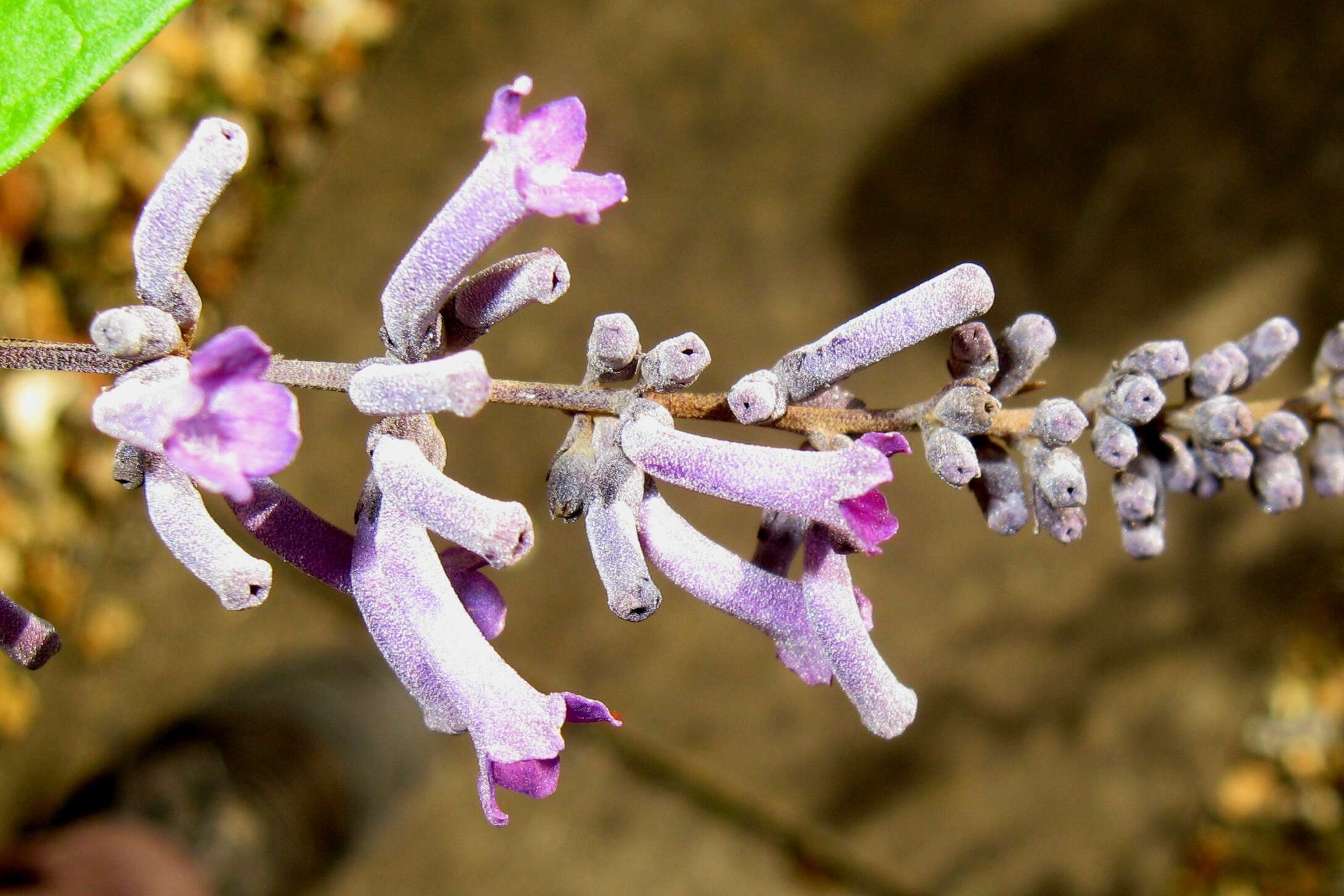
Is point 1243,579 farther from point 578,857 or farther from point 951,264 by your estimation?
point 578,857

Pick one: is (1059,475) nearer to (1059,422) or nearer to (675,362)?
(1059,422)

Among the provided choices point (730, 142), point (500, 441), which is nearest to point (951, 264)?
point (730, 142)

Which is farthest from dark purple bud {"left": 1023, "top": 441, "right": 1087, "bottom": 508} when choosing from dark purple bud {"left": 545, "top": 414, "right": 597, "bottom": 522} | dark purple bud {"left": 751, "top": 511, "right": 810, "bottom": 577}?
dark purple bud {"left": 545, "top": 414, "right": 597, "bottom": 522}

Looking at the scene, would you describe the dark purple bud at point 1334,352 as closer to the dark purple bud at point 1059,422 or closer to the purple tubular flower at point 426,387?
the dark purple bud at point 1059,422

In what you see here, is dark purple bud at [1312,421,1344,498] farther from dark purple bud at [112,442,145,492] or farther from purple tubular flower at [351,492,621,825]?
dark purple bud at [112,442,145,492]

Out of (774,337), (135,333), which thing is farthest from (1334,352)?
(774,337)
